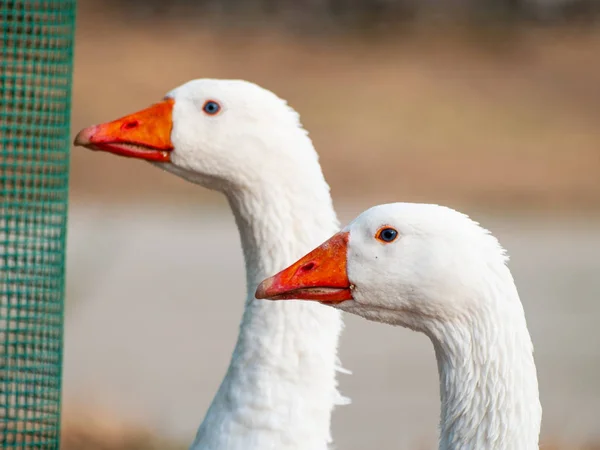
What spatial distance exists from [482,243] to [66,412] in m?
4.96

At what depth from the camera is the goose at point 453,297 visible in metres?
3.69

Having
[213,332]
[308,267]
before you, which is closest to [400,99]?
[213,332]

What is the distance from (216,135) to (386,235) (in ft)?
4.86

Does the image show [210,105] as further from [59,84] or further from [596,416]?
[596,416]

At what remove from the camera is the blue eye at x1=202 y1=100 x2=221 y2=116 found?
16.9 ft

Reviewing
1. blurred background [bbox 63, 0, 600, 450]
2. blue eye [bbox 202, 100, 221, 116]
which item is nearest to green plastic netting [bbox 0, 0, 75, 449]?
blue eye [bbox 202, 100, 221, 116]

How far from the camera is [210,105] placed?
5.17 meters

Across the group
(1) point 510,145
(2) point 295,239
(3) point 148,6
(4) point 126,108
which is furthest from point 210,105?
(3) point 148,6

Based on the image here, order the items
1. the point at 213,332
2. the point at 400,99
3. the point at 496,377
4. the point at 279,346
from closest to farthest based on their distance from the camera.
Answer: the point at 496,377 < the point at 279,346 < the point at 213,332 < the point at 400,99

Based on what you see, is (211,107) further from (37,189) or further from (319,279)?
(319,279)

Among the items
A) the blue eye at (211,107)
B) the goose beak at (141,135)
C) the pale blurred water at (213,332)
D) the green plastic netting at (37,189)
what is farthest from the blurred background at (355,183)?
the blue eye at (211,107)

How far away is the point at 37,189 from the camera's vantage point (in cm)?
597

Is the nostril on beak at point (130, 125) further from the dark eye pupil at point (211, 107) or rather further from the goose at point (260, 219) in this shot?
the dark eye pupil at point (211, 107)

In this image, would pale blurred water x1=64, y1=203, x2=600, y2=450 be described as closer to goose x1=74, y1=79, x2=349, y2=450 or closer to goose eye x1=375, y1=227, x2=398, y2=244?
goose x1=74, y1=79, x2=349, y2=450
